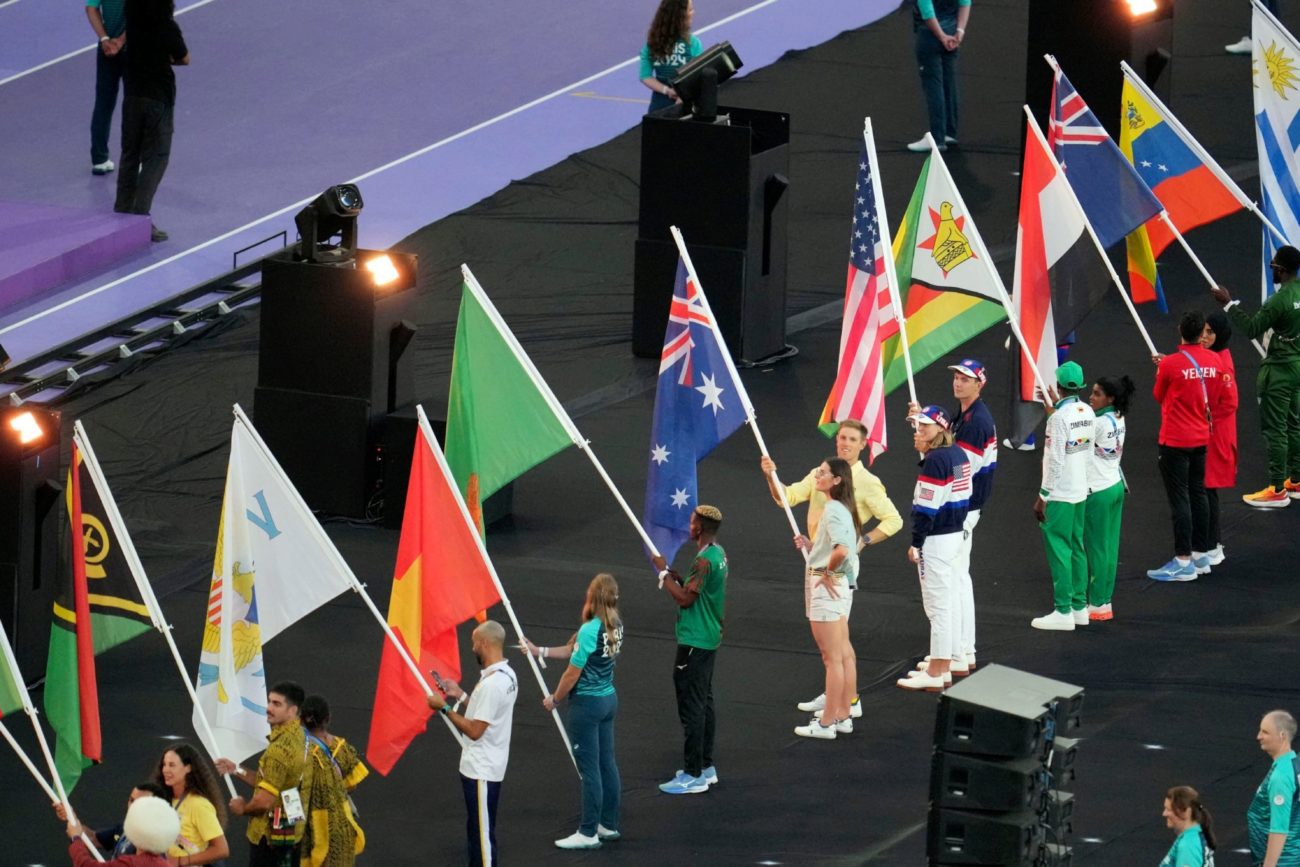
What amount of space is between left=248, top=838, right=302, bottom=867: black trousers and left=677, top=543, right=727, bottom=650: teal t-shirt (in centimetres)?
233

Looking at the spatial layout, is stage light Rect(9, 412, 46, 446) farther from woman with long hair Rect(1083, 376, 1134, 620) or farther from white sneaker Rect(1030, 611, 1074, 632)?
woman with long hair Rect(1083, 376, 1134, 620)

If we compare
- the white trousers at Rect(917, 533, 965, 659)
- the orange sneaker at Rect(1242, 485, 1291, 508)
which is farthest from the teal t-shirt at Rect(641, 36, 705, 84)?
the white trousers at Rect(917, 533, 965, 659)

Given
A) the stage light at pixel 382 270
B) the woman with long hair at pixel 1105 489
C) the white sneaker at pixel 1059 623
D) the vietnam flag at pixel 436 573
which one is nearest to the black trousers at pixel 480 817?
the vietnam flag at pixel 436 573

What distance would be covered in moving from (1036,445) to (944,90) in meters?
6.25

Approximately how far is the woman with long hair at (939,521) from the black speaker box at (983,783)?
3560 millimetres

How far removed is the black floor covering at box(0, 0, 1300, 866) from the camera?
37.9 ft

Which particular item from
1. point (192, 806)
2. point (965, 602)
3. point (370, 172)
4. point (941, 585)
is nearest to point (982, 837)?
point (192, 806)

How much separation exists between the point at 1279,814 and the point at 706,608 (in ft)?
9.79

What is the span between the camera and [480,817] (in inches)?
423

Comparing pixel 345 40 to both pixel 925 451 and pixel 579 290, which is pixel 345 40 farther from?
pixel 925 451

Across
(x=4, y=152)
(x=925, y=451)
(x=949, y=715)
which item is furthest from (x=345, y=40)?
(x=949, y=715)

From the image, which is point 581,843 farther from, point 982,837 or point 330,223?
point 330,223

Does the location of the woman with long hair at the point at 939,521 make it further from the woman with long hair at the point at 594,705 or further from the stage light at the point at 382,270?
the stage light at the point at 382,270

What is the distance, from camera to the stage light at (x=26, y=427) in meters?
13.2
